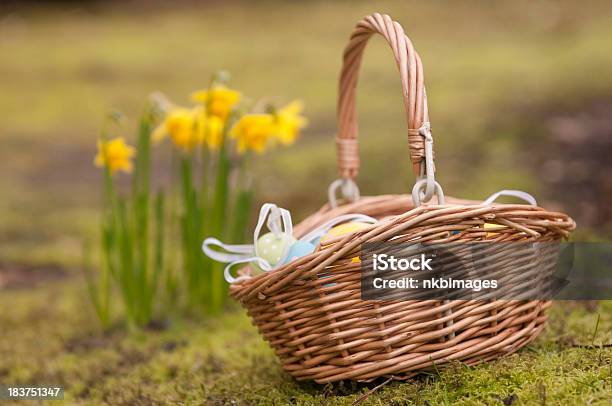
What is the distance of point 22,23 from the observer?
8336mm

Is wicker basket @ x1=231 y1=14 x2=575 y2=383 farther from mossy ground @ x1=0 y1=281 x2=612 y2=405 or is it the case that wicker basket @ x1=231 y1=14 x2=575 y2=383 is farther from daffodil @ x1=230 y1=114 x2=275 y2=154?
daffodil @ x1=230 y1=114 x2=275 y2=154

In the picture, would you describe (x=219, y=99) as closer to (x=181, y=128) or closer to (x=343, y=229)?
(x=181, y=128)

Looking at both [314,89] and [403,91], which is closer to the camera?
[403,91]

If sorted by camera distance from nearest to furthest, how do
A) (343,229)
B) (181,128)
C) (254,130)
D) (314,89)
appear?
1. (343,229)
2. (254,130)
3. (181,128)
4. (314,89)

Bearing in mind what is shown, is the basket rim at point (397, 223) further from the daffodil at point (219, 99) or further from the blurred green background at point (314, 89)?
the blurred green background at point (314, 89)

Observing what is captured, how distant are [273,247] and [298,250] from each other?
0.17 feet

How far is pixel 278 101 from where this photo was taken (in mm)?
3174

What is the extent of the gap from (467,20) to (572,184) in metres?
4.11

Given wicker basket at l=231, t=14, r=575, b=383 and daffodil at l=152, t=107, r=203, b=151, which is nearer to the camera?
wicker basket at l=231, t=14, r=575, b=383

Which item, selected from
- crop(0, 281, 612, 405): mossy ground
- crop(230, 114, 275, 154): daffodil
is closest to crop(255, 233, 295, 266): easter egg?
crop(0, 281, 612, 405): mossy ground

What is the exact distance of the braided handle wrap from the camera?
1.37 meters

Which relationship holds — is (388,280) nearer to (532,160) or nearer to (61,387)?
(61,387)

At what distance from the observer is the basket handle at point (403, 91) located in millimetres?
1373

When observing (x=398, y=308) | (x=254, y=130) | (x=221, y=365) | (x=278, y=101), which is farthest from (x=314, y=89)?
(x=398, y=308)
